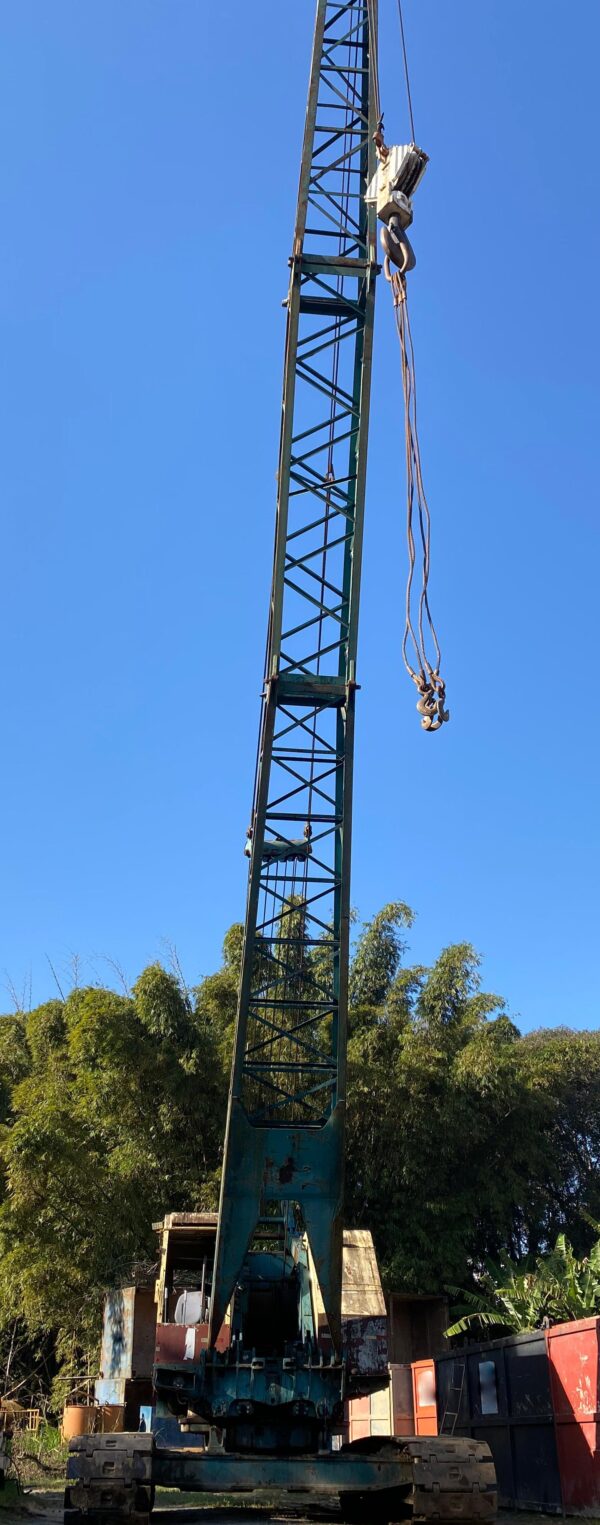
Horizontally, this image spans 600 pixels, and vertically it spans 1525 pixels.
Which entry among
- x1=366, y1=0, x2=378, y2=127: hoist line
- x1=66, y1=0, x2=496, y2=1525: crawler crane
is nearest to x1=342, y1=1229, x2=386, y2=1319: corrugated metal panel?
x1=66, y1=0, x2=496, y2=1525: crawler crane

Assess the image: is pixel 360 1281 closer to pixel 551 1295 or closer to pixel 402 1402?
pixel 551 1295

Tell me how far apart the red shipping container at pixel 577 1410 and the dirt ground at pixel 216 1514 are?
0.28 meters

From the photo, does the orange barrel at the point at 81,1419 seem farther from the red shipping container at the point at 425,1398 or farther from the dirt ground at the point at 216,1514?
the red shipping container at the point at 425,1398

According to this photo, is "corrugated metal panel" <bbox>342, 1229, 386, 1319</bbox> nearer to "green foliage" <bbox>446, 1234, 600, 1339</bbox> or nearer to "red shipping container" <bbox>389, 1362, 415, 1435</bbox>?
"green foliage" <bbox>446, 1234, 600, 1339</bbox>

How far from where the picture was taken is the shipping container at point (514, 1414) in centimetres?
1095

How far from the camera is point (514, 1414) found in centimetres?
1170

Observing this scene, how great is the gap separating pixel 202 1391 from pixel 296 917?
5246 millimetres

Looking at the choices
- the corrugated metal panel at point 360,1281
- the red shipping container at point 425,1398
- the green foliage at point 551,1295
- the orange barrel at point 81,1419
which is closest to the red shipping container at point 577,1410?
the corrugated metal panel at point 360,1281

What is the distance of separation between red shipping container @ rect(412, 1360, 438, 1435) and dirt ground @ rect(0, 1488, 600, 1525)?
282cm

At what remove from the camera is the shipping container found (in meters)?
11.0

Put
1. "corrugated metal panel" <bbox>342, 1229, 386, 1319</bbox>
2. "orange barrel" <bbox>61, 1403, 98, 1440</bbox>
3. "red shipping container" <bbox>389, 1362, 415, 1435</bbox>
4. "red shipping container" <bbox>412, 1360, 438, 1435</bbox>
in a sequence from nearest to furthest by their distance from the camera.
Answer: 1. "corrugated metal panel" <bbox>342, 1229, 386, 1319</bbox>
2. "red shipping container" <bbox>412, 1360, 438, 1435</bbox>
3. "red shipping container" <bbox>389, 1362, 415, 1435</bbox>
4. "orange barrel" <bbox>61, 1403, 98, 1440</bbox>

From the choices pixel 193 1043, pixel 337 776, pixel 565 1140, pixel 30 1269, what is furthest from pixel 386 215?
pixel 565 1140

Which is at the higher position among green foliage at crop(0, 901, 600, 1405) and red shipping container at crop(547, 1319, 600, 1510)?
green foliage at crop(0, 901, 600, 1405)

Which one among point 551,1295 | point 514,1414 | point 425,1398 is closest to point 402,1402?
point 425,1398
